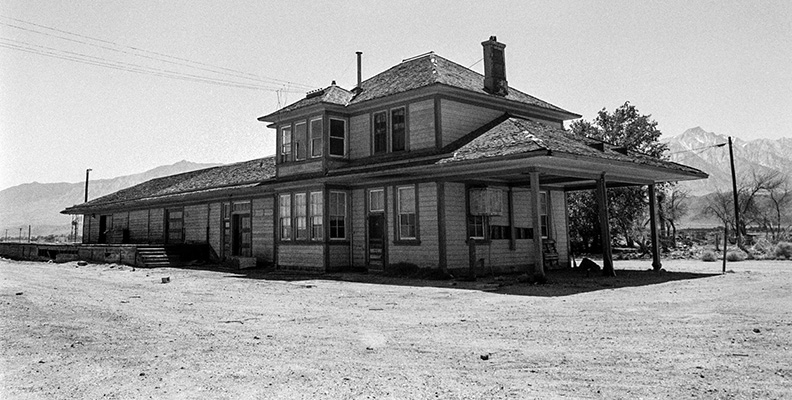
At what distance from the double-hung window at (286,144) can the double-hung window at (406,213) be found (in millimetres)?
5919

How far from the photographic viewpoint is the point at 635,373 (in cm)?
596

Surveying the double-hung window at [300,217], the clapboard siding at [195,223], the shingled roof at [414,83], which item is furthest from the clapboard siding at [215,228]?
the double-hung window at [300,217]

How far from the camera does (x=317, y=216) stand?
2153 centimetres

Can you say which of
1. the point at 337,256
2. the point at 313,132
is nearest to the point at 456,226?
the point at 337,256

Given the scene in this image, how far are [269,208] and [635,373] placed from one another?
2074 centimetres

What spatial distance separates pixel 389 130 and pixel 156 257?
510 inches

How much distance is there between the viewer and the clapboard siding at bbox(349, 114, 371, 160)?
2153 cm

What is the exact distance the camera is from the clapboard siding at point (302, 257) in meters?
21.2

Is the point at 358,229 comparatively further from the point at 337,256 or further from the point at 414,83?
the point at 414,83

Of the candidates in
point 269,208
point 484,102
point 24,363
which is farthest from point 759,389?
point 269,208

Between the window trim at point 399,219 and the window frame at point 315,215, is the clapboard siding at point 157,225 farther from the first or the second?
the window trim at point 399,219

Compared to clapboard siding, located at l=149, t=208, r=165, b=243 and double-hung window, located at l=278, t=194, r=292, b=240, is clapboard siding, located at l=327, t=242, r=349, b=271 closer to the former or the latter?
double-hung window, located at l=278, t=194, r=292, b=240

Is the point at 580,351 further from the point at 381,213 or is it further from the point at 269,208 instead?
the point at 269,208

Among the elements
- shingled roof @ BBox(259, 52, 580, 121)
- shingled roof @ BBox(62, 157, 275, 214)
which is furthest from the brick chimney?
shingled roof @ BBox(62, 157, 275, 214)
